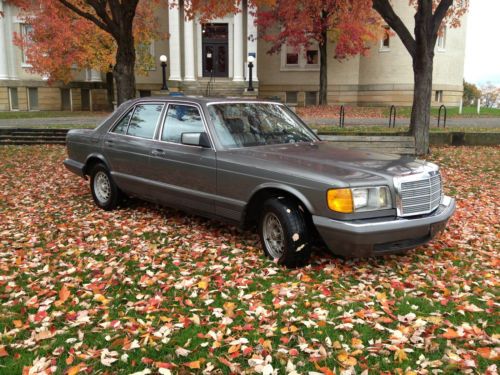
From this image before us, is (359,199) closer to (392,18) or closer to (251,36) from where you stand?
(392,18)

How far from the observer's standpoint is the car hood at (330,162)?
461 cm

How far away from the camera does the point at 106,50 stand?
24641 millimetres

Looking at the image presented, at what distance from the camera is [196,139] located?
217 inches

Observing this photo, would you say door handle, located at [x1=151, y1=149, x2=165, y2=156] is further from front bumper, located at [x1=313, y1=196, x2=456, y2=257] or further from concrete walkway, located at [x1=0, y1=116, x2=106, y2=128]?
concrete walkway, located at [x1=0, y1=116, x2=106, y2=128]

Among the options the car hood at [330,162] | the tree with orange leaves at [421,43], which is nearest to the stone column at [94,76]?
the tree with orange leaves at [421,43]

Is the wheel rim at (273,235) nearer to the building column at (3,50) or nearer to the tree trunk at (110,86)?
the tree trunk at (110,86)

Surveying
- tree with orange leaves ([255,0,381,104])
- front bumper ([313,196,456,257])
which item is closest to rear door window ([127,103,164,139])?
front bumper ([313,196,456,257])

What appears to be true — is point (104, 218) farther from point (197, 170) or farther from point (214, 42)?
point (214, 42)

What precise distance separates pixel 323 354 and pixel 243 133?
303 cm

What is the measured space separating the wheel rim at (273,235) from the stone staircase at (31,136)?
40.2ft

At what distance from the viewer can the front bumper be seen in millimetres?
4379

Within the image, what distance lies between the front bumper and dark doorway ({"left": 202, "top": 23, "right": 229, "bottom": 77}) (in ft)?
90.2

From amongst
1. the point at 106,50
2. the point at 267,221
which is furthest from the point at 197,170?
the point at 106,50

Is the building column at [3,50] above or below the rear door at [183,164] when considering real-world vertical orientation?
above
